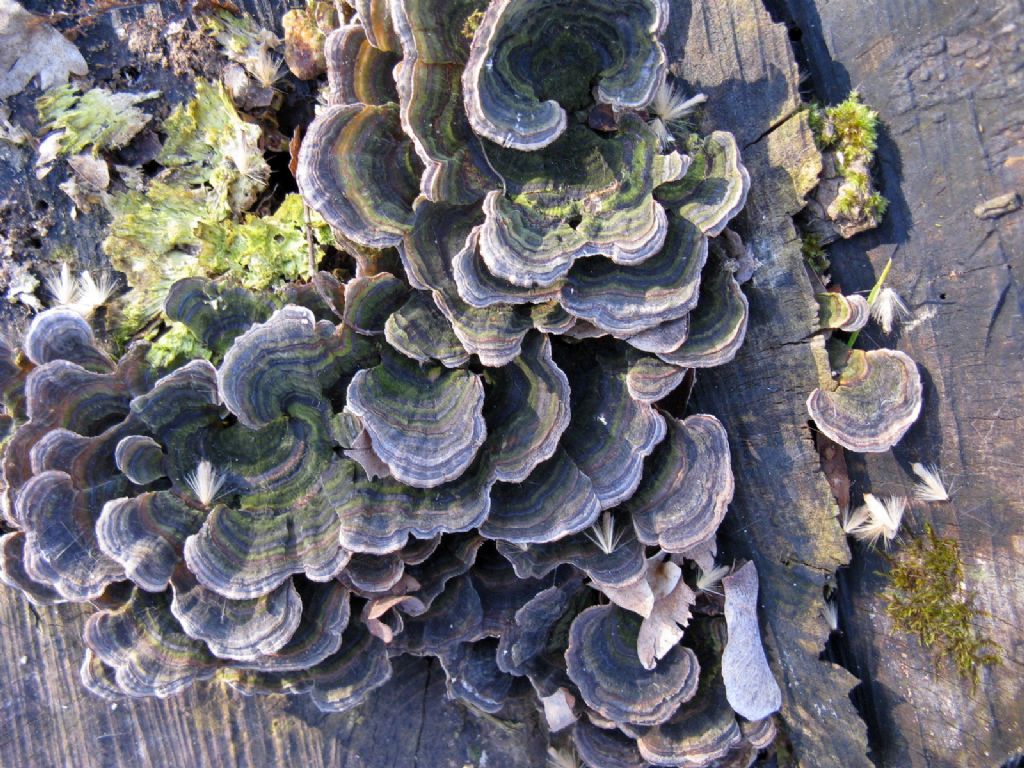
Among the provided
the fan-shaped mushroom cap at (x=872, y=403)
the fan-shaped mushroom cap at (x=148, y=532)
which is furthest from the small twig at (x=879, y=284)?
the fan-shaped mushroom cap at (x=148, y=532)

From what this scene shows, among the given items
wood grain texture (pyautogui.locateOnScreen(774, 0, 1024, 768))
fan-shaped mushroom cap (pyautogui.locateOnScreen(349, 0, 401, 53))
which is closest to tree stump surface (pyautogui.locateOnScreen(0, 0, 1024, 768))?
wood grain texture (pyautogui.locateOnScreen(774, 0, 1024, 768))

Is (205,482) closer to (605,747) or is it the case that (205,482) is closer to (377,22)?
(377,22)

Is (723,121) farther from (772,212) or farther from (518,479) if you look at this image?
(518,479)

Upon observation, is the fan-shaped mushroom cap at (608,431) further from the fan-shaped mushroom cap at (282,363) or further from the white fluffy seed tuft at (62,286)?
the white fluffy seed tuft at (62,286)

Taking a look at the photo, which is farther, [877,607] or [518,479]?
[877,607]

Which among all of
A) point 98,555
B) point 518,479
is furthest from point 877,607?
point 98,555

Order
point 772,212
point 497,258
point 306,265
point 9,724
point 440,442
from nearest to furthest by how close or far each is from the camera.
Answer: point 497,258 < point 440,442 < point 772,212 < point 306,265 < point 9,724
